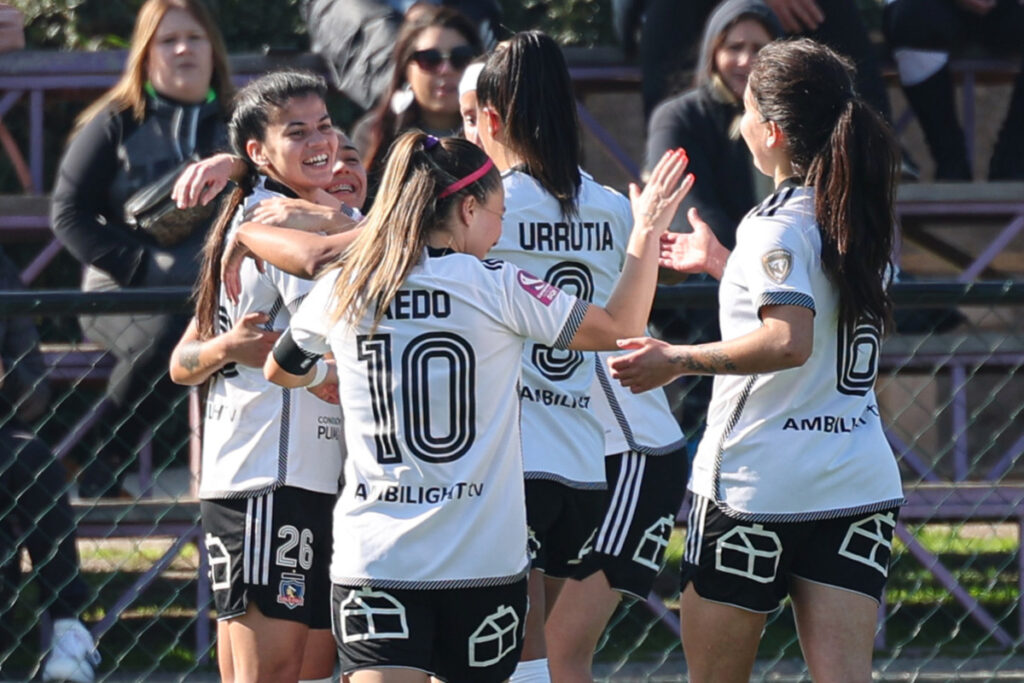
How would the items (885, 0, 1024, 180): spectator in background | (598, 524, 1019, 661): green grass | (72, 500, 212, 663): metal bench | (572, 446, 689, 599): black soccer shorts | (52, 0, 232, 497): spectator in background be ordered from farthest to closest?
(885, 0, 1024, 180): spectator in background
(598, 524, 1019, 661): green grass
(52, 0, 232, 497): spectator in background
(72, 500, 212, 663): metal bench
(572, 446, 689, 599): black soccer shorts

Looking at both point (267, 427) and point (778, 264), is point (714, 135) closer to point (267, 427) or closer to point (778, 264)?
point (778, 264)

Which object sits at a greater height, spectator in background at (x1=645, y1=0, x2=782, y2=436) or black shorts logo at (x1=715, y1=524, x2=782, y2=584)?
spectator in background at (x1=645, y1=0, x2=782, y2=436)

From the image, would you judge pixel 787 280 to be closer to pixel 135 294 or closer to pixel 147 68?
pixel 135 294

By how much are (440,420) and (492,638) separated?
1.56ft

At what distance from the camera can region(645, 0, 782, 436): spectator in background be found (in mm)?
5660

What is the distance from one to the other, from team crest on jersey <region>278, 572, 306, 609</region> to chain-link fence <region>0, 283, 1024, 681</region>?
106 cm

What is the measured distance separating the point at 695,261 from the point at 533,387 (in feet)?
1.74

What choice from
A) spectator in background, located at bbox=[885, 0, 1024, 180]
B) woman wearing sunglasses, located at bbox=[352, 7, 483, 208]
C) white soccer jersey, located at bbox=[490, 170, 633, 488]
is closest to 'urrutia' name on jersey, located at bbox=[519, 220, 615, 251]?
white soccer jersey, located at bbox=[490, 170, 633, 488]

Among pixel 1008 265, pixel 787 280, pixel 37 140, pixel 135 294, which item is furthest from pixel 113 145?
pixel 1008 265

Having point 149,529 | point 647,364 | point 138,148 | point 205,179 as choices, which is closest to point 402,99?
point 138,148

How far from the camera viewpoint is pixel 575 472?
3.75 meters

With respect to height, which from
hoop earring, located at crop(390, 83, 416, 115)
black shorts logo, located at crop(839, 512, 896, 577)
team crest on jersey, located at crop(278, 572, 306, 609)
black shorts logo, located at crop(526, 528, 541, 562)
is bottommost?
team crest on jersey, located at crop(278, 572, 306, 609)

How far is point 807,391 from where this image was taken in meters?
3.58

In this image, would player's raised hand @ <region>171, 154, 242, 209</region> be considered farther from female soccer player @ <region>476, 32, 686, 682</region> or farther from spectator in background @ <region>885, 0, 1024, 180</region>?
spectator in background @ <region>885, 0, 1024, 180</region>
